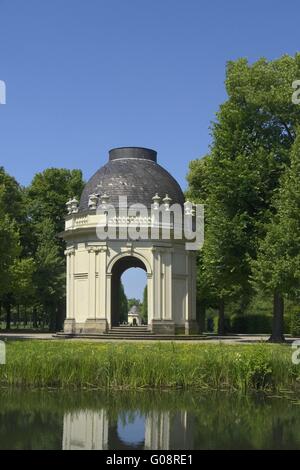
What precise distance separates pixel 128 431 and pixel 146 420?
53.0 inches

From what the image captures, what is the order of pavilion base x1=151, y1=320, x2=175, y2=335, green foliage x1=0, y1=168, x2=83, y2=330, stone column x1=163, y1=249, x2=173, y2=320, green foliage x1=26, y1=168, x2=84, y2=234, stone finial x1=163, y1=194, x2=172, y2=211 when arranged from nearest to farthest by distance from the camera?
pavilion base x1=151, y1=320, x2=175, y2=335
stone column x1=163, y1=249, x2=173, y2=320
stone finial x1=163, y1=194, x2=172, y2=211
green foliage x1=0, y1=168, x2=83, y2=330
green foliage x1=26, y1=168, x2=84, y2=234

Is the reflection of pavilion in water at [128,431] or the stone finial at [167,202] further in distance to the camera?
the stone finial at [167,202]

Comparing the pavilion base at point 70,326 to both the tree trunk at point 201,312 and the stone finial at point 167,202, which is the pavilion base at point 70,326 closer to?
the stone finial at point 167,202

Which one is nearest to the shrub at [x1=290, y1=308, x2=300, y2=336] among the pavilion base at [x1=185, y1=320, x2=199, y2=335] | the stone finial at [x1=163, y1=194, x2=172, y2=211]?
the pavilion base at [x1=185, y1=320, x2=199, y2=335]

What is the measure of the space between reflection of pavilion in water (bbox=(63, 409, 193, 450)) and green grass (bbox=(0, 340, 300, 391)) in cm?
308

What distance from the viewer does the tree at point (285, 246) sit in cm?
2773

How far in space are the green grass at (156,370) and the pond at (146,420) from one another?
0.66m

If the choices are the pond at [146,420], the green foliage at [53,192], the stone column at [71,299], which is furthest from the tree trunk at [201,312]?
the pond at [146,420]

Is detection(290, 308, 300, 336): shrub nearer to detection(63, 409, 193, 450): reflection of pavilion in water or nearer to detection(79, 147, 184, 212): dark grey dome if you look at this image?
detection(79, 147, 184, 212): dark grey dome

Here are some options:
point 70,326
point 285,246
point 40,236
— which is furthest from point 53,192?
point 285,246

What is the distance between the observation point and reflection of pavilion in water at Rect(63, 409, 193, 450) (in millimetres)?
13945

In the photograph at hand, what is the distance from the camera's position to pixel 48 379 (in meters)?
20.8

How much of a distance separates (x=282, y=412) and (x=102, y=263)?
20225mm
